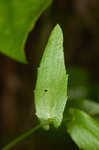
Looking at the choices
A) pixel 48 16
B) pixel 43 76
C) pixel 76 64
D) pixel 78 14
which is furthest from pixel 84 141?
pixel 78 14

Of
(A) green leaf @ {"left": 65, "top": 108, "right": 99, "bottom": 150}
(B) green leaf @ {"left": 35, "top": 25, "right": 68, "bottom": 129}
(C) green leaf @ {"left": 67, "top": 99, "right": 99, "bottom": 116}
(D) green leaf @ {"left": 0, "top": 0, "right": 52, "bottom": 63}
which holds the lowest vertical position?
(A) green leaf @ {"left": 65, "top": 108, "right": 99, "bottom": 150}

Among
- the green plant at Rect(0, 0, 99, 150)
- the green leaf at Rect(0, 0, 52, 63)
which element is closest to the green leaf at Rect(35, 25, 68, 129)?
the green plant at Rect(0, 0, 99, 150)

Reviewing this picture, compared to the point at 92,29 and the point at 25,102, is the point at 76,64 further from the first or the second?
the point at 25,102

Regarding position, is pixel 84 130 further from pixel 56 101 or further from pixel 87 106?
pixel 87 106

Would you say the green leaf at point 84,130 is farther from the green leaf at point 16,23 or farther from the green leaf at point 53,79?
the green leaf at point 16,23

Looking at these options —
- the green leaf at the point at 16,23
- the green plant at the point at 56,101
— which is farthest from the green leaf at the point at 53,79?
the green leaf at the point at 16,23

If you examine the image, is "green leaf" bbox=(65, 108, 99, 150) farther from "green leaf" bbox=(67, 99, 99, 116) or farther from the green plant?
"green leaf" bbox=(67, 99, 99, 116)

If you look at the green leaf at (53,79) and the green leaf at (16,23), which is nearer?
the green leaf at (53,79)

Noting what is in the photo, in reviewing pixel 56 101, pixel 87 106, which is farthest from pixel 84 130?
pixel 87 106
